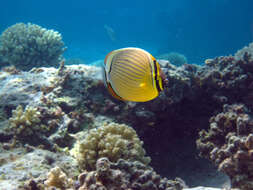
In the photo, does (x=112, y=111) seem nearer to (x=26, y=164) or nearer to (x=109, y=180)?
(x=26, y=164)

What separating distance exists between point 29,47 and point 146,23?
6240 cm

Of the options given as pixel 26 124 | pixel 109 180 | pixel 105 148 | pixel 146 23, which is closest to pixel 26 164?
pixel 26 124

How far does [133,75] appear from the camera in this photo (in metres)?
1.38

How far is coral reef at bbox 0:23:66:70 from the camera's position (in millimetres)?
9469

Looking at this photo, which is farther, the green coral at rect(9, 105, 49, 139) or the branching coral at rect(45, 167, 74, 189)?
the green coral at rect(9, 105, 49, 139)

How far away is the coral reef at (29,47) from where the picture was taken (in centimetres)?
947

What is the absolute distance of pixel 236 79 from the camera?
496 cm

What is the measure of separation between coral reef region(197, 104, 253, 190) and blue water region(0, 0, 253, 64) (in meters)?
40.6

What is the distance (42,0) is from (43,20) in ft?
24.9

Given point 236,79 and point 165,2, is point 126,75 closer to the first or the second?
point 236,79

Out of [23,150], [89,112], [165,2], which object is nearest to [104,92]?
[89,112]

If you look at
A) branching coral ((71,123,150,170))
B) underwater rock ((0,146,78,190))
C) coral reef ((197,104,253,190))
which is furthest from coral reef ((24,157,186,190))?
coral reef ((197,104,253,190))

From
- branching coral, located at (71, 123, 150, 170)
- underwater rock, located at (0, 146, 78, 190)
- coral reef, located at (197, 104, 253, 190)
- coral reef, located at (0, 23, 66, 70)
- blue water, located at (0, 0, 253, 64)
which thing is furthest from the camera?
blue water, located at (0, 0, 253, 64)

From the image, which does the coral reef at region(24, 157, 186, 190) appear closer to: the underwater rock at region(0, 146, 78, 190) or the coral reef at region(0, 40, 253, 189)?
the underwater rock at region(0, 146, 78, 190)
